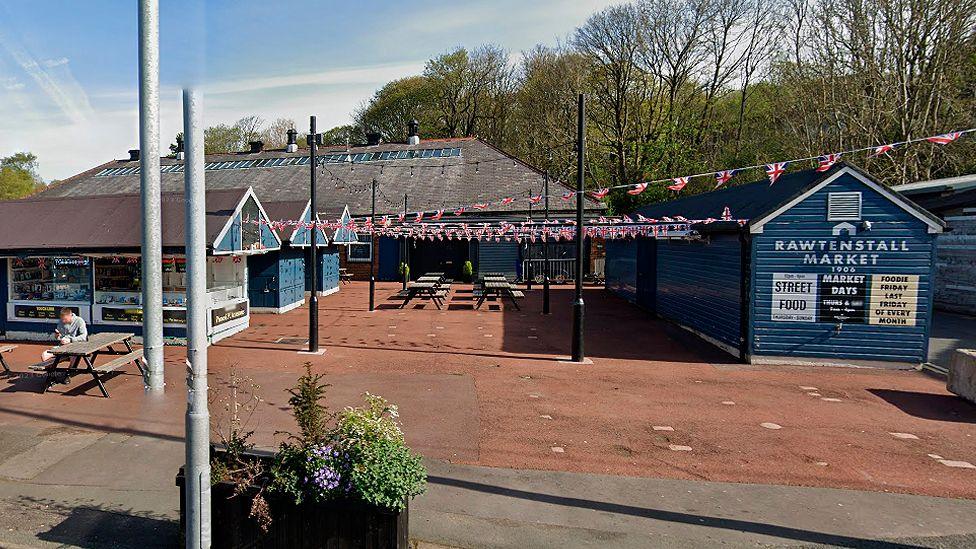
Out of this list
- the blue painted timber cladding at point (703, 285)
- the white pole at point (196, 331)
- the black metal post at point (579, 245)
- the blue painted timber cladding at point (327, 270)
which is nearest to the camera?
the white pole at point (196, 331)

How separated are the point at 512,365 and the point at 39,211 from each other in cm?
1404

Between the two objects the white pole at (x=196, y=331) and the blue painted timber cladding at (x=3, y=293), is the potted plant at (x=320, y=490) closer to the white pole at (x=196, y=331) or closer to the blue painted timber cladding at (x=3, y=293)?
the white pole at (x=196, y=331)

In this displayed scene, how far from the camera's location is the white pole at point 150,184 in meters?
5.73

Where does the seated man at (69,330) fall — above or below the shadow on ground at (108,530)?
above

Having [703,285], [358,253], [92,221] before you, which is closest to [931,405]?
[703,285]

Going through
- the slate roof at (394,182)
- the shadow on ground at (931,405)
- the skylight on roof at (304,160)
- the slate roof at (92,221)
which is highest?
the skylight on roof at (304,160)

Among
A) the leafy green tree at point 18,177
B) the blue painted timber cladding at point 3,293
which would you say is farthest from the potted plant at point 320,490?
the leafy green tree at point 18,177

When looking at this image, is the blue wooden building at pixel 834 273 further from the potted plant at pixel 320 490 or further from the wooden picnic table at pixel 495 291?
the potted plant at pixel 320 490

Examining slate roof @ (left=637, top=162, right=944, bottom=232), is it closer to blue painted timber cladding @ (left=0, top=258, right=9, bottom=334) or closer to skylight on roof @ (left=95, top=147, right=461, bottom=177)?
blue painted timber cladding @ (left=0, top=258, right=9, bottom=334)

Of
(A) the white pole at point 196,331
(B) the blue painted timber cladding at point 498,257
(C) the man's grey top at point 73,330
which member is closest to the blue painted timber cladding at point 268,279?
(C) the man's grey top at point 73,330

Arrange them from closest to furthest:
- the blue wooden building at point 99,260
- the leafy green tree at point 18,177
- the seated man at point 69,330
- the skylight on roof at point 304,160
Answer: the seated man at point 69,330
the blue wooden building at point 99,260
the skylight on roof at point 304,160
the leafy green tree at point 18,177

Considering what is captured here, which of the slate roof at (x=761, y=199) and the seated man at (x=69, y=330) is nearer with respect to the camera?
the seated man at (x=69, y=330)

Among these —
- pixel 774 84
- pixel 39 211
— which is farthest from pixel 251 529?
pixel 774 84

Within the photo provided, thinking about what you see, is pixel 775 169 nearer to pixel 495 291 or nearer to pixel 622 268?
pixel 495 291
